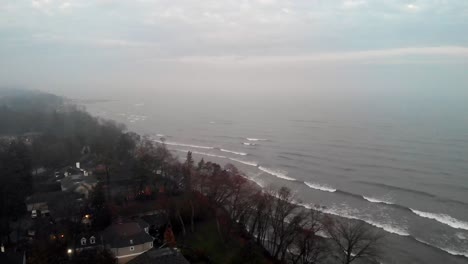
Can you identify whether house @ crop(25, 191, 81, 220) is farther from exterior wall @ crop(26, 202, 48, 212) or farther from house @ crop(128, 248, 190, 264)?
house @ crop(128, 248, 190, 264)

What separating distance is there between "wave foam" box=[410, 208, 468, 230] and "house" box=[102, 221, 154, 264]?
77.4ft

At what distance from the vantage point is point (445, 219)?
31.8 meters

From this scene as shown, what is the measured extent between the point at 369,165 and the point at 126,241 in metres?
36.2

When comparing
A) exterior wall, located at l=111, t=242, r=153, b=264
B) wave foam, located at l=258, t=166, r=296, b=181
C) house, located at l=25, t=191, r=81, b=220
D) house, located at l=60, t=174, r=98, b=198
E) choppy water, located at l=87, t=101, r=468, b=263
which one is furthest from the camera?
wave foam, located at l=258, t=166, r=296, b=181

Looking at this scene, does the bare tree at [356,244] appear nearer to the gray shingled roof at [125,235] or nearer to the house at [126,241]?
the house at [126,241]

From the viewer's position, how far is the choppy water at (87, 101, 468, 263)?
1182 inches

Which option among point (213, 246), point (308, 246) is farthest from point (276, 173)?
point (308, 246)

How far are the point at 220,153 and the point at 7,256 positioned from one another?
40770 mm

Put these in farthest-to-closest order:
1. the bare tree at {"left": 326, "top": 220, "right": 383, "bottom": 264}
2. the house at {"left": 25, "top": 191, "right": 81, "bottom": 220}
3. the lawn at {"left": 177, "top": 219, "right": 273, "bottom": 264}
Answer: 1. the house at {"left": 25, "top": 191, "right": 81, "bottom": 220}
2. the bare tree at {"left": 326, "top": 220, "right": 383, "bottom": 264}
3. the lawn at {"left": 177, "top": 219, "right": 273, "bottom": 264}

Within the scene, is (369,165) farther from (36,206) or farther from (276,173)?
(36,206)

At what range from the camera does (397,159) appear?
51812mm

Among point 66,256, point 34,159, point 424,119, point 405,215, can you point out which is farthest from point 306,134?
point 66,256

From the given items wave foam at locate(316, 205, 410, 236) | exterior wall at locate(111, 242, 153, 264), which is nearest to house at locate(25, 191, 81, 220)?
exterior wall at locate(111, 242, 153, 264)

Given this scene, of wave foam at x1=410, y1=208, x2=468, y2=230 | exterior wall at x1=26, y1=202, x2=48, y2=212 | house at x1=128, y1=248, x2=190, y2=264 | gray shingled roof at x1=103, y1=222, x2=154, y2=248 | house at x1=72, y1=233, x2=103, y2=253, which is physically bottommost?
exterior wall at x1=26, y1=202, x2=48, y2=212
